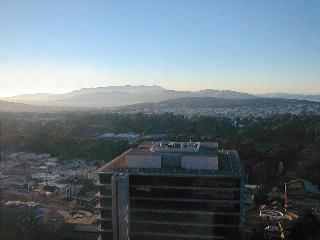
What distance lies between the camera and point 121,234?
15.2m

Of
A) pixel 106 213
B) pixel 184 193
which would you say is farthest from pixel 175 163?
pixel 106 213

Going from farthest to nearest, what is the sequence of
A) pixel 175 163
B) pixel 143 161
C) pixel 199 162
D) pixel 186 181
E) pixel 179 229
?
pixel 175 163, pixel 143 161, pixel 199 162, pixel 179 229, pixel 186 181

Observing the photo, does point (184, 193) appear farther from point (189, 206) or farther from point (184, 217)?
point (184, 217)

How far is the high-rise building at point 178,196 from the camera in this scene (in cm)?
1788

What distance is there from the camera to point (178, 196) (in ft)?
59.6

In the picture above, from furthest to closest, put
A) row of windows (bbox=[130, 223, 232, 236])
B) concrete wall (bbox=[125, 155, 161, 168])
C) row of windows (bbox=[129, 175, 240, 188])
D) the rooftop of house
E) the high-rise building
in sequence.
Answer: concrete wall (bbox=[125, 155, 161, 168]), the rooftop of house, row of windows (bbox=[130, 223, 232, 236]), the high-rise building, row of windows (bbox=[129, 175, 240, 188])

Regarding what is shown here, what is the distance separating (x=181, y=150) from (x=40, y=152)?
98.1 ft

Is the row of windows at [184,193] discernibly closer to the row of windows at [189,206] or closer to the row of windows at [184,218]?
the row of windows at [189,206]

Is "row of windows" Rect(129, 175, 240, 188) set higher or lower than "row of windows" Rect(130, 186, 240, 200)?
higher

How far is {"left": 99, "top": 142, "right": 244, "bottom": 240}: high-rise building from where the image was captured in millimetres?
17875

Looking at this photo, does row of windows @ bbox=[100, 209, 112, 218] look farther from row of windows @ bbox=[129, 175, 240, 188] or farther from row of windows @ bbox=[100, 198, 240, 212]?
row of windows @ bbox=[129, 175, 240, 188]

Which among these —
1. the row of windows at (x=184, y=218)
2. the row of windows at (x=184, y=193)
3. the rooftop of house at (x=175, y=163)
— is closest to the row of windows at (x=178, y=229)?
the row of windows at (x=184, y=218)

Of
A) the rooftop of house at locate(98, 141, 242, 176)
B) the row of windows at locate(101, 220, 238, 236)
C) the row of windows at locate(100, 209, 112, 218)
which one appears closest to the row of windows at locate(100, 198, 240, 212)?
the row of windows at locate(100, 209, 112, 218)

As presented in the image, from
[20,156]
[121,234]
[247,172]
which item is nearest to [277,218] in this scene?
[121,234]
